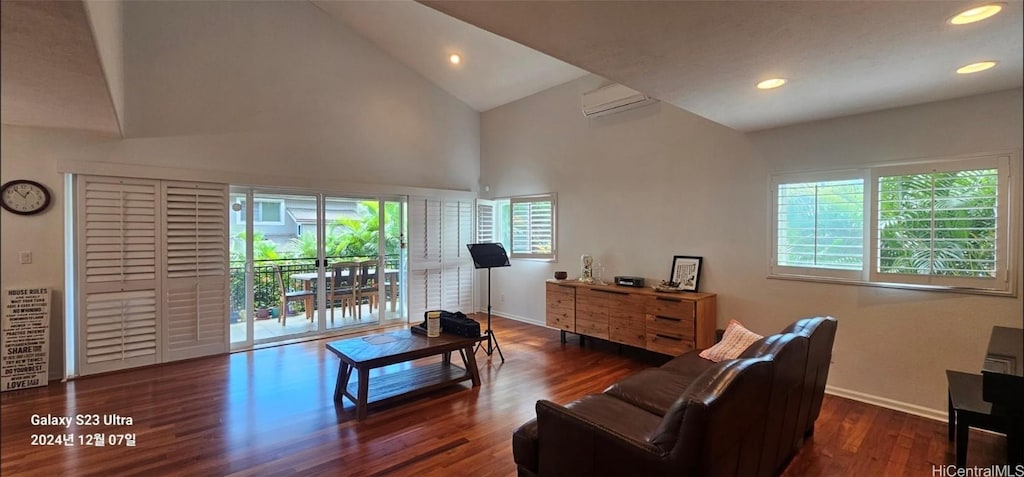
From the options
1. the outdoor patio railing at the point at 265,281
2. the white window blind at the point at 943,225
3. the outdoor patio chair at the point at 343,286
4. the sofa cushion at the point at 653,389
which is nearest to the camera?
the white window blind at the point at 943,225

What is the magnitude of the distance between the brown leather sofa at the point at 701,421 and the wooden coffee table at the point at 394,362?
1.42m

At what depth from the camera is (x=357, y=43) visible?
5.50 metres

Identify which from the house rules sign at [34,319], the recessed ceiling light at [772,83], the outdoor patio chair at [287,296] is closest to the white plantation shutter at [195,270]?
the outdoor patio chair at [287,296]

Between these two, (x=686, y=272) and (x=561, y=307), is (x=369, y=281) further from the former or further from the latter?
(x=686, y=272)

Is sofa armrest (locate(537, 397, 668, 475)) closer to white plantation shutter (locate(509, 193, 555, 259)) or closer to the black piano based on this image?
the black piano

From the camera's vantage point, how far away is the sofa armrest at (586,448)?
1.59 m

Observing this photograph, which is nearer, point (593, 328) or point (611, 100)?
point (593, 328)

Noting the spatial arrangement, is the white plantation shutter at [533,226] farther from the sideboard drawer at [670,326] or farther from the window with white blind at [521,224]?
the sideboard drawer at [670,326]

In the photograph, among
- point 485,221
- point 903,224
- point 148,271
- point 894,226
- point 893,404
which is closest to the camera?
point 903,224

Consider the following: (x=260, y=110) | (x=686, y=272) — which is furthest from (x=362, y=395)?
(x=260, y=110)

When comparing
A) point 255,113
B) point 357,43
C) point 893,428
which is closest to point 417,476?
point 893,428

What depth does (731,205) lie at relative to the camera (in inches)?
159

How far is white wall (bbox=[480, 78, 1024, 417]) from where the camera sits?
9.39ft

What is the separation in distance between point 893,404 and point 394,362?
12.1 feet
